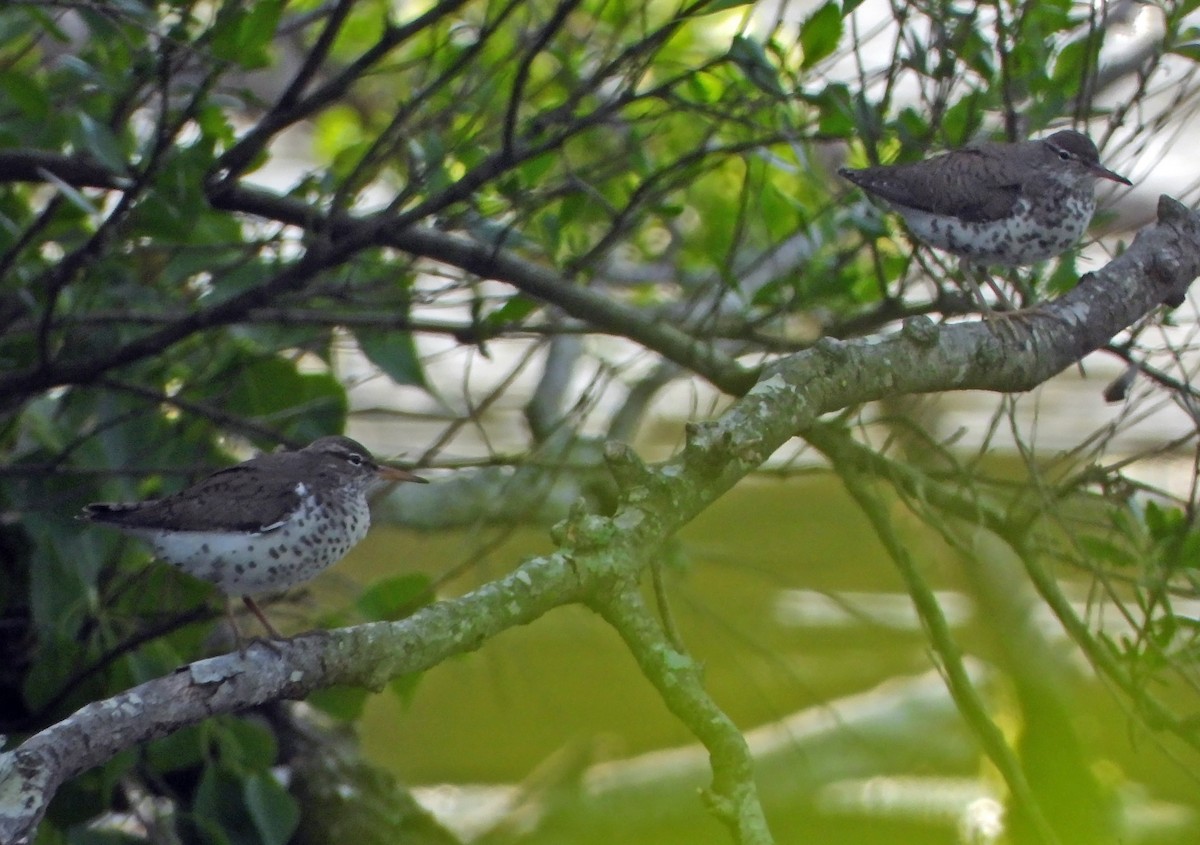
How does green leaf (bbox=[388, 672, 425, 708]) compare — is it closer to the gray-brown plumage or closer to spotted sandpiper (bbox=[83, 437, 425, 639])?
spotted sandpiper (bbox=[83, 437, 425, 639])

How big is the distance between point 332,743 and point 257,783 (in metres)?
0.94

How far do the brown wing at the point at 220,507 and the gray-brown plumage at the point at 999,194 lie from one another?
1300 millimetres

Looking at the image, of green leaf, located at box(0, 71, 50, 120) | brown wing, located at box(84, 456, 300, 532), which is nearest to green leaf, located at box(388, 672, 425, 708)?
brown wing, located at box(84, 456, 300, 532)

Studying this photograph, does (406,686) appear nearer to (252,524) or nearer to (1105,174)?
(252,524)

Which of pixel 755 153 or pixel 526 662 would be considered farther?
pixel 526 662

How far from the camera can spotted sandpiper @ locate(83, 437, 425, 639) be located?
2.54m

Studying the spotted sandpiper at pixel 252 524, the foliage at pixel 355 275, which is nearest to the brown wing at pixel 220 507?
the spotted sandpiper at pixel 252 524

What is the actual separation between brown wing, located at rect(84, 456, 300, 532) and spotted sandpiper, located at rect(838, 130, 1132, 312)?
131 cm

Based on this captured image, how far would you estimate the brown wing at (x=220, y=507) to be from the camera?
2.51m

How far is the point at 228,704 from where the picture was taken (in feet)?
5.84

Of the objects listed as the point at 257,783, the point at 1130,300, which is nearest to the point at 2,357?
the point at 257,783

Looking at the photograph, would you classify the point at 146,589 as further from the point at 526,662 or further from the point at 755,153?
the point at 755,153

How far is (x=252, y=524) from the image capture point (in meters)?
2.62

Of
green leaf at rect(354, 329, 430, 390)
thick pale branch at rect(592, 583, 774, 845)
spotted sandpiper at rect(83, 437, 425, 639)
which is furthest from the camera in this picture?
green leaf at rect(354, 329, 430, 390)
